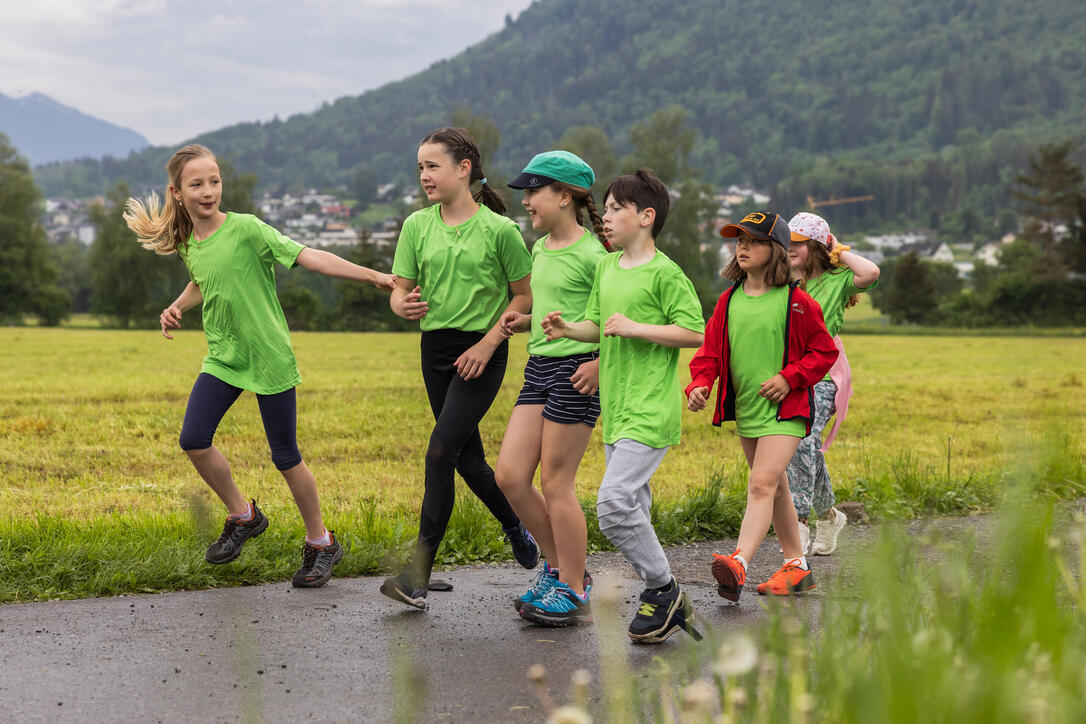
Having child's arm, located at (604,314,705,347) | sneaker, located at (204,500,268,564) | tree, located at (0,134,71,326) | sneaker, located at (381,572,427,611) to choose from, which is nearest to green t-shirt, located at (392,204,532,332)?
child's arm, located at (604,314,705,347)

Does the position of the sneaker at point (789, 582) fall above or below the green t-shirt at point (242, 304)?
below

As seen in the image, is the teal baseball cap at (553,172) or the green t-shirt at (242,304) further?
the green t-shirt at (242,304)

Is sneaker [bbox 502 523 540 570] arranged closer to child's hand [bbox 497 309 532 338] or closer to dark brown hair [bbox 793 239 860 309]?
child's hand [bbox 497 309 532 338]

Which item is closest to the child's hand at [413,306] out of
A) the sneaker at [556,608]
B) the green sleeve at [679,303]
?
the green sleeve at [679,303]

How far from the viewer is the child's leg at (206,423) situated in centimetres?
518

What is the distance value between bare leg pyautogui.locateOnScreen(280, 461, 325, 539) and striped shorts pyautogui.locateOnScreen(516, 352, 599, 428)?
50.9 inches

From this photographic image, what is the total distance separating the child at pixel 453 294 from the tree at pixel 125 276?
70347 millimetres

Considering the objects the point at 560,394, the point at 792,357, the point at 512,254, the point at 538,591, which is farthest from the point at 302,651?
the point at 792,357

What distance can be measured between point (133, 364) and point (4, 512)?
23.2 meters

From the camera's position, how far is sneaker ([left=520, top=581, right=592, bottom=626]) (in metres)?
4.64

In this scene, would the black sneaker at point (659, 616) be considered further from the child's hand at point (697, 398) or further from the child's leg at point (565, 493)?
the child's hand at point (697, 398)

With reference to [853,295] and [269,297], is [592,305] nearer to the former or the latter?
[269,297]

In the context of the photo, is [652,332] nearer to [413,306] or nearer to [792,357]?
[792,357]

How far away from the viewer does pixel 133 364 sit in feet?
95.0
